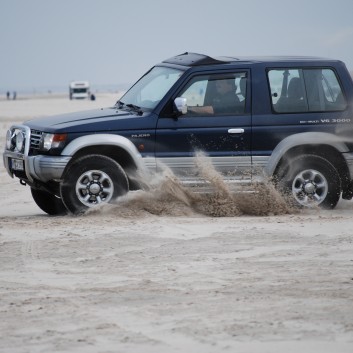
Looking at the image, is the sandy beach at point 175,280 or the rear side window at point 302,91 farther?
the rear side window at point 302,91

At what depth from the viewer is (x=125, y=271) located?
8.05 meters

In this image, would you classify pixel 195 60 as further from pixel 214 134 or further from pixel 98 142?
pixel 98 142

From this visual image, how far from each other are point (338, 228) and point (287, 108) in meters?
1.79

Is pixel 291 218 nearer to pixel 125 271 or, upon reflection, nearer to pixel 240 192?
pixel 240 192

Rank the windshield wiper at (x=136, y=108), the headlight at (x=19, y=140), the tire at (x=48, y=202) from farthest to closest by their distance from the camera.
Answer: the tire at (x=48, y=202) → the windshield wiper at (x=136, y=108) → the headlight at (x=19, y=140)

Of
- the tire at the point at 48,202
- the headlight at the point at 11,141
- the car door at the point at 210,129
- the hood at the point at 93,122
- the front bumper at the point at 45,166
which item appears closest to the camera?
the front bumper at the point at 45,166

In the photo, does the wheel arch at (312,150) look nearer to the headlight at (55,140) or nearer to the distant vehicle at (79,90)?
the headlight at (55,140)

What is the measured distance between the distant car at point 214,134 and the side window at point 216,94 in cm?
1

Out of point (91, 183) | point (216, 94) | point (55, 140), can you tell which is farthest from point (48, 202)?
point (216, 94)

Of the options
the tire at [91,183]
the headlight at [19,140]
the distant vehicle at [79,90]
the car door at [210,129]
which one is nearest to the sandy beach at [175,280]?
the tire at [91,183]

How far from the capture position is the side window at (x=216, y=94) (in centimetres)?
1142

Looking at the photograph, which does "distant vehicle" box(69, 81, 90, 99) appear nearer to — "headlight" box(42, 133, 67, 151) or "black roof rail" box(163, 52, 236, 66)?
"black roof rail" box(163, 52, 236, 66)

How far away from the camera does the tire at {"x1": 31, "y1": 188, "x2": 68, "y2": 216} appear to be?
40.0ft

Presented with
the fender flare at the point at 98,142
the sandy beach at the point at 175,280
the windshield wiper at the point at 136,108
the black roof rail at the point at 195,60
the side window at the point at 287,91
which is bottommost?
the sandy beach at the point at 175,280
